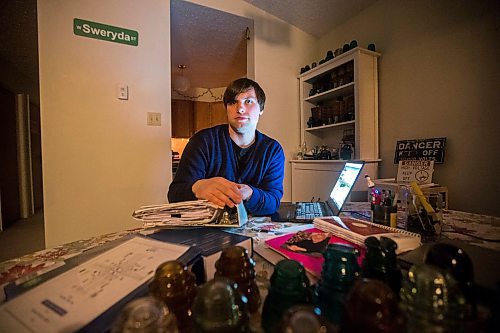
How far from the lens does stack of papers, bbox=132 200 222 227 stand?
57 cm


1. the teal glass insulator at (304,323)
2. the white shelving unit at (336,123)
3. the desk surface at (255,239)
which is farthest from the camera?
the white shelving unit at (336,123)

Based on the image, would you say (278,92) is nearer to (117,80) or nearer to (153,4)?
(153,4)

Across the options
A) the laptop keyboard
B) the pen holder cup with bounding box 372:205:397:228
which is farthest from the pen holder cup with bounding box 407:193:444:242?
the laptop keyboard

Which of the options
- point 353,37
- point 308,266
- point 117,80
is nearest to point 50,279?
point 308,266

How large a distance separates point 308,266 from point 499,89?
61.0 inches

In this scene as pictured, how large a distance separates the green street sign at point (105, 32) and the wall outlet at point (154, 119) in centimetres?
47

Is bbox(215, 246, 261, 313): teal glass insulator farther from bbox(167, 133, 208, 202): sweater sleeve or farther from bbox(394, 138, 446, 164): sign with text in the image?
bbox(394, 138, 446, 164): sign with text

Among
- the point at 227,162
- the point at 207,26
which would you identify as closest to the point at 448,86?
the point at 227,162

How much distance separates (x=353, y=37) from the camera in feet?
6.83

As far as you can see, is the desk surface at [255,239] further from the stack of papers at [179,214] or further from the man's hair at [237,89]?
the man's hair at [237,89]

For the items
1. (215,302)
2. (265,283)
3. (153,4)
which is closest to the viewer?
(215,302)

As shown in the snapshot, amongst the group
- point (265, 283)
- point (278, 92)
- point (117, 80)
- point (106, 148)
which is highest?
point (278, 92)

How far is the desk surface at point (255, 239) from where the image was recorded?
0.39 meters

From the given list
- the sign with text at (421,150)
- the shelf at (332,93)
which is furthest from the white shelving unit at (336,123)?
the sign with text at (421,150)
